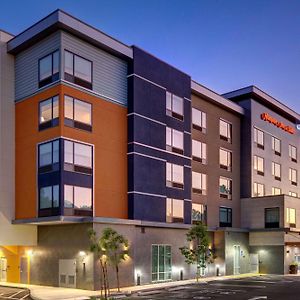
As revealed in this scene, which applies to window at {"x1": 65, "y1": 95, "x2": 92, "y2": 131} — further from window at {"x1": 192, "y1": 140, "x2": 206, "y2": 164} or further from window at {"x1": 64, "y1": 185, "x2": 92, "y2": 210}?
window at {"x1": 192, "y1": 140, "x2": 206, "y2": 164}

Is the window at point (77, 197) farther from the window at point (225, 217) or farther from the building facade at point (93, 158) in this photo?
the window at point (225, 217)

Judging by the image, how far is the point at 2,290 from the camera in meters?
32.6

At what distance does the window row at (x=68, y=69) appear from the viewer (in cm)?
3391

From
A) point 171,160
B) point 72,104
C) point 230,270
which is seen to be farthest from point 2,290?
point 230,270

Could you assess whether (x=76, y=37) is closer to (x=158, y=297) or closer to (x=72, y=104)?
(x=72, y=104)

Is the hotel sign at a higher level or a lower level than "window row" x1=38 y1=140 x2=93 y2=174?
higher

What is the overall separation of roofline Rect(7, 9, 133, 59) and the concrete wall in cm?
1197

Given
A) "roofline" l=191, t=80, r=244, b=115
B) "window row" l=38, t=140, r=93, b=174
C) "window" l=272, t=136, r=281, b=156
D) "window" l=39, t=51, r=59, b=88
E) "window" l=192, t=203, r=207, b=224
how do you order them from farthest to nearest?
1. "window" l=272, t=136, r=281, b=156
2. "roofline" l=191, t=80, r=244, b=115
3. "window" l=192, t=203, r=207, b=224
4. "window" l=39, t=51, r=59, b=88
5. "window row" l=38, t=140, r=93, b=174

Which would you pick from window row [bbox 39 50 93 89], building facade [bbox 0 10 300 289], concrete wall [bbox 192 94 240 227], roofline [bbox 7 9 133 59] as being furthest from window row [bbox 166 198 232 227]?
roofline [bbox 7 9 133 59]

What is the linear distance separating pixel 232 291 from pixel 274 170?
28009mm

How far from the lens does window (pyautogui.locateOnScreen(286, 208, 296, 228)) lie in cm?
4888

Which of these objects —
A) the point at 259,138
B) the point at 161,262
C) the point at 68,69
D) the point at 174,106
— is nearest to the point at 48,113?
the point at 68,69

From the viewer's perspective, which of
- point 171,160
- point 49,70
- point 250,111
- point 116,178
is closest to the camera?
point 49,70

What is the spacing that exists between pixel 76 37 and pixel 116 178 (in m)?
11.1
